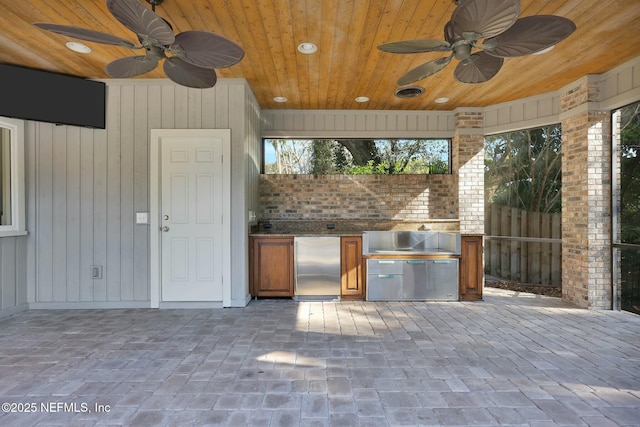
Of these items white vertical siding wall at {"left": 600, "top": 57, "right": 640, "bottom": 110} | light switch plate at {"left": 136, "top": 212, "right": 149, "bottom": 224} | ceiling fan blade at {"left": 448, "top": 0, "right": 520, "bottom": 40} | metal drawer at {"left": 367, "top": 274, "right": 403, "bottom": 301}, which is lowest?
metal drawer at {"left": 367, "top": 274, "right": 403, "bottom": 301}

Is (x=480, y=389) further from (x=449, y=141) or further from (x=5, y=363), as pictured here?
(x=449, y=141)

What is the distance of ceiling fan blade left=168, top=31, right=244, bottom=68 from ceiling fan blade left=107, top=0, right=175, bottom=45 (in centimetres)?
11

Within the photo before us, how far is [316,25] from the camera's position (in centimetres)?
314

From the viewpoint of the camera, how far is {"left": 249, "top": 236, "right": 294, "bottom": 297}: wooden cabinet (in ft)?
15.7

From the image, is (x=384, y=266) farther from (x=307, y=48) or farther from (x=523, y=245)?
(x=307, y=48)

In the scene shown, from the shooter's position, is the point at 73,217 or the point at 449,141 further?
the point at 449,141

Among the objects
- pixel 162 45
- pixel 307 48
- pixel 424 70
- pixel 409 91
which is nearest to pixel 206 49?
pixel 162 45

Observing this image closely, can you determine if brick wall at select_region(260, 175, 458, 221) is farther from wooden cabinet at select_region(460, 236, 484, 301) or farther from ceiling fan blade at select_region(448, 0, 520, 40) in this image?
ceiling fan blade at select_region(448, 0, 520, 40)

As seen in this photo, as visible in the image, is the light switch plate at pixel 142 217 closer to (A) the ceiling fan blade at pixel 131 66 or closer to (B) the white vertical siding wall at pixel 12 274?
(B) the white vertical siding wall at pixel 12 274

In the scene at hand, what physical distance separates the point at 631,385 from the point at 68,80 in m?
6.19

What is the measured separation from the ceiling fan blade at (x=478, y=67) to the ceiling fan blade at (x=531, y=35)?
0.17 m

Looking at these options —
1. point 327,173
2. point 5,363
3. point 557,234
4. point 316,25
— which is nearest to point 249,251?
point 327,173

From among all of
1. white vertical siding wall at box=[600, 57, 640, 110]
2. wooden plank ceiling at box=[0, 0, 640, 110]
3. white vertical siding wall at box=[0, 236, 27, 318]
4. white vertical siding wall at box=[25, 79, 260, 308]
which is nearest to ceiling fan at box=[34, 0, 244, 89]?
wooden plank ceiling at box=[0, 0, 640, 110]

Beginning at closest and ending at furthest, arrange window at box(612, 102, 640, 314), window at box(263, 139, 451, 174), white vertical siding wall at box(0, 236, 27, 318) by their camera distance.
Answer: white vertical siding wall at box(0, 236, 27, 318) < window at box(612, 102, 640, 314) < window at box(263, 139, 451, 174)
